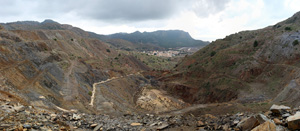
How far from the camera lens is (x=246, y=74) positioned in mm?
39312

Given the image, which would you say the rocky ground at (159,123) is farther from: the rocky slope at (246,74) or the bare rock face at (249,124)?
the rocky slope at (246,74)

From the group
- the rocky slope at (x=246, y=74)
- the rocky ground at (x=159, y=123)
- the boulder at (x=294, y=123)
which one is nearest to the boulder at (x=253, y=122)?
the rocky ground at (x=159, y=123)

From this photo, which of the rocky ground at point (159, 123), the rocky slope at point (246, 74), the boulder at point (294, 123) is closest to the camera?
the boulder at point (294, 123)

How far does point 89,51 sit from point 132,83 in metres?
38.1

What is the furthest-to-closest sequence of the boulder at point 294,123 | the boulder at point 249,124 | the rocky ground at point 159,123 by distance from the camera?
the boulder at point 249,124 → the rocky ground at point 159,123 → the boulder at point 294,123

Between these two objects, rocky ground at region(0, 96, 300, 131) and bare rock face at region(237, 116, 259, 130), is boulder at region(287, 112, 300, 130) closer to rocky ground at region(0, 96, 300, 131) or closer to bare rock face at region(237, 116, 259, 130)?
rocky ground at region(0, 96, 300, 131)

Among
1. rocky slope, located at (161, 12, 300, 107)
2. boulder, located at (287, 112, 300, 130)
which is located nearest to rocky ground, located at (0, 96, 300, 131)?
boulder, located at (287, 112, 300, 130)

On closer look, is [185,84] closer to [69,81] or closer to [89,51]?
[69,81]

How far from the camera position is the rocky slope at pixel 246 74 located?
3266cm

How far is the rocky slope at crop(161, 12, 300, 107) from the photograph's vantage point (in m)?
32.7

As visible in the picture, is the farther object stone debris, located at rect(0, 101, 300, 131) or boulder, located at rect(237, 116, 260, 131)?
boulder, located at rect(237, 116, 260, 131)

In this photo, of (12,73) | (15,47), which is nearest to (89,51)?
(15,47)

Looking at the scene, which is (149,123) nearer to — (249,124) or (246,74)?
(249,124)

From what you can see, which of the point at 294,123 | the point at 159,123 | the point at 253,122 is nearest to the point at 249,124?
the point at 253,122
